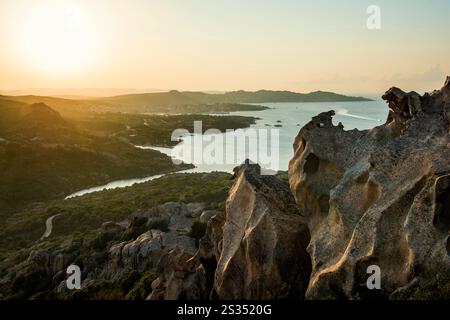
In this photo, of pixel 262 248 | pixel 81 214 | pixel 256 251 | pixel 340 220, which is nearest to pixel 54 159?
pixel 81 214

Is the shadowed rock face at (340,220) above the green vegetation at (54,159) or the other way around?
above

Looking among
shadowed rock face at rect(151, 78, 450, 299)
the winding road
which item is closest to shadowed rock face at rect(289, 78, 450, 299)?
shadowed rock face at rect(151, 78, 450, 299)


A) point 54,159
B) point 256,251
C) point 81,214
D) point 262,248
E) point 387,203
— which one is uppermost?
point 387,203

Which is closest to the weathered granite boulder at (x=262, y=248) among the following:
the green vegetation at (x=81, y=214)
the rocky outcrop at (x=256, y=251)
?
the rocky outcrop at (x=256, y=251)

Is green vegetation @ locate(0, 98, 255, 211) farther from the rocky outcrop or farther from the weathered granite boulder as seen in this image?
the weathered granite boulder

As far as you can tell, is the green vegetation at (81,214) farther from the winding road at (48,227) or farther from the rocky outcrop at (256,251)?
the rocky outcrop at (256,251)

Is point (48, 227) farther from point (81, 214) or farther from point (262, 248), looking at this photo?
point (262, 248)

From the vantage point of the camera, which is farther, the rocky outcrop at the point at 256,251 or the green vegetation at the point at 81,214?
the green vegetation at the point at 81,214
